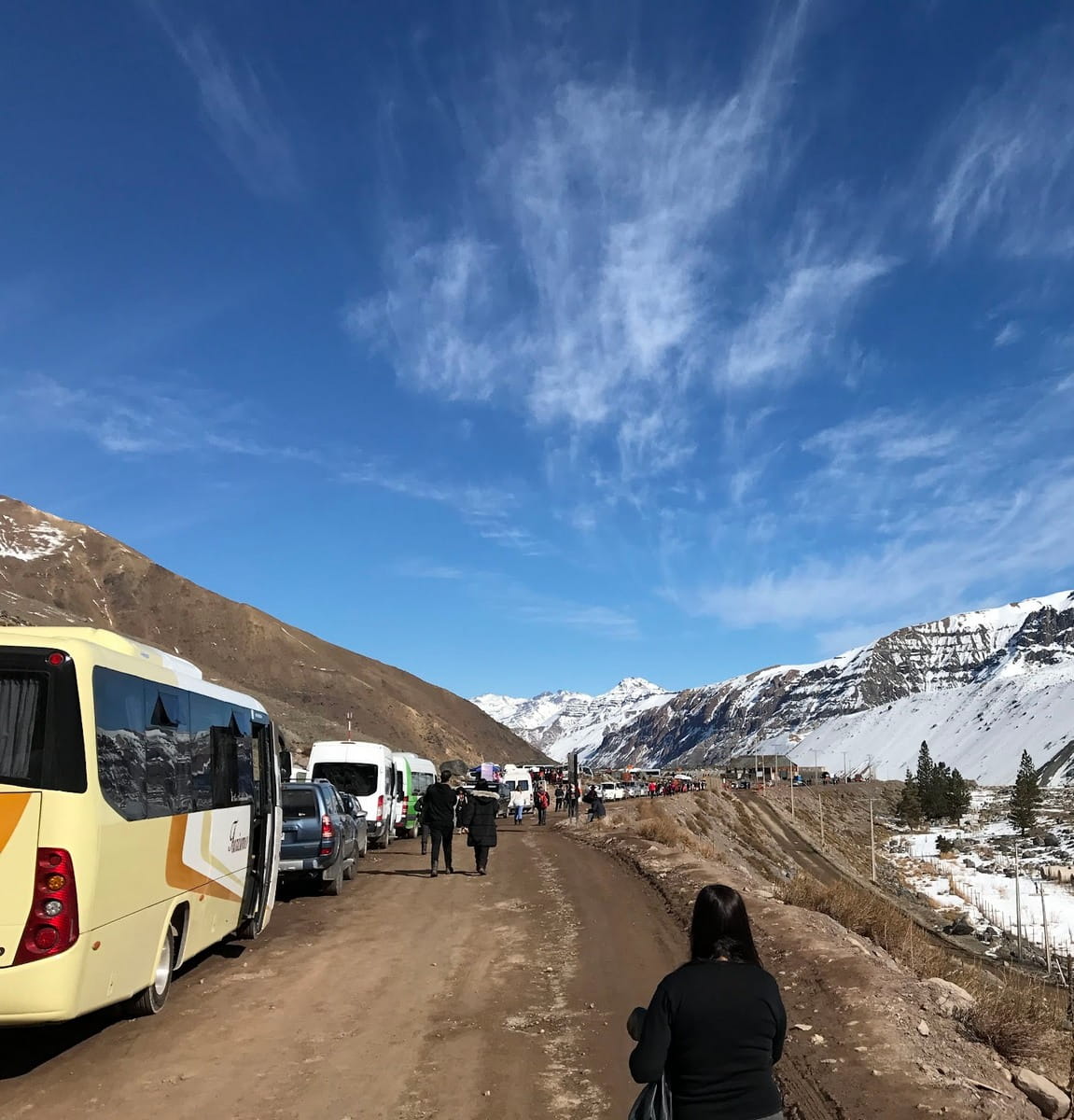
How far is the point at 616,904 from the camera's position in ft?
51.2

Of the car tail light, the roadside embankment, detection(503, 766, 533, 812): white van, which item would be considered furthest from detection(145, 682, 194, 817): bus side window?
detection(503, 766, 533, 812): white van

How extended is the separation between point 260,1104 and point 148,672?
3.45 meters

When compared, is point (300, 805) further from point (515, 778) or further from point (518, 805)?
point (515, 778)

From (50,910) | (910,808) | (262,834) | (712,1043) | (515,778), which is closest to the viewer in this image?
(712,1043)

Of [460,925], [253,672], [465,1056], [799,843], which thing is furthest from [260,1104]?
[253,672]

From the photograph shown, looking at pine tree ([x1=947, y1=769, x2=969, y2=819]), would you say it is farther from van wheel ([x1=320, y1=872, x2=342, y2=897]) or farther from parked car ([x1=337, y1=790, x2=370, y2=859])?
van wheel ([x1=320, y1=872, x2=342, y2=897])

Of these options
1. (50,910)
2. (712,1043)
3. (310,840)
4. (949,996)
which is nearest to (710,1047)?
(712,1043)

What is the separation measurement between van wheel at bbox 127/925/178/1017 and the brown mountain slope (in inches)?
3643

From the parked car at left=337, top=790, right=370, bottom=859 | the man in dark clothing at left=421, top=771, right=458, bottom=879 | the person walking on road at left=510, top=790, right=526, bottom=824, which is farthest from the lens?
the person walking on road at left=510, top=790, right=526, bottom=824

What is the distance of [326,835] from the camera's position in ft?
52.2

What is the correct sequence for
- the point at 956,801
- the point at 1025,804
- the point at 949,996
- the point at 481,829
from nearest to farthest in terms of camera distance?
the point at 949,996, the point at 481,829, the point at 1025,804, the point at 956,801

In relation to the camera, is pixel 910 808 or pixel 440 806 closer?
pixel 440 806

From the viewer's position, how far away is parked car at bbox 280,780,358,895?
15.7 m

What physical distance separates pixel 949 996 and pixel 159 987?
7348 millimetres
